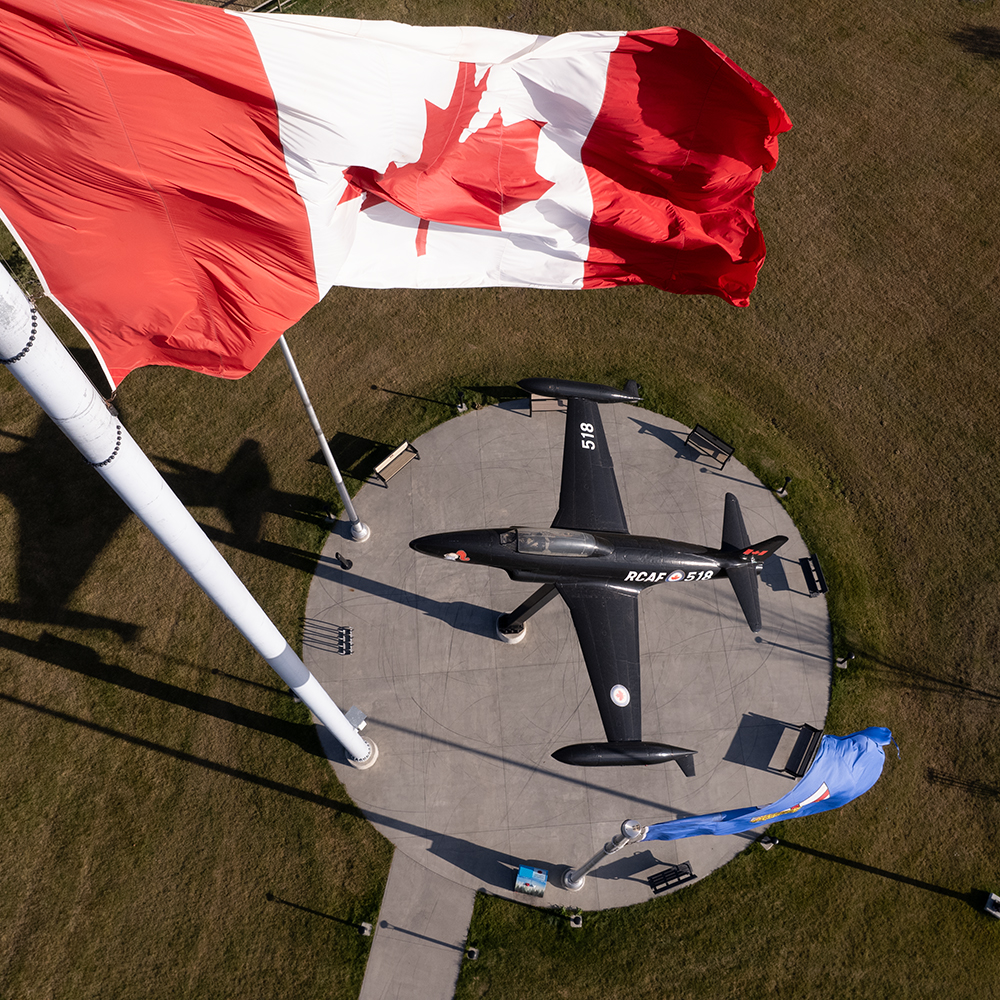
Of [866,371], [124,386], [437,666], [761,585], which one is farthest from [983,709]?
[124,386]

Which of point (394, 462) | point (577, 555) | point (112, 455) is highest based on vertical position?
point (112, 455)

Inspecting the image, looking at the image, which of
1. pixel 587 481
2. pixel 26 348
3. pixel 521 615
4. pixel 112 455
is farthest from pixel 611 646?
pixel 26 348

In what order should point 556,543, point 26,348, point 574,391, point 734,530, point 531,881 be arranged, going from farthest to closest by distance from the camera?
point 574,391 → point 734,530 → point 531,881 → point 556,543 → point 26,348

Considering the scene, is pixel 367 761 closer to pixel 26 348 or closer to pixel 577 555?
pixel 577 555

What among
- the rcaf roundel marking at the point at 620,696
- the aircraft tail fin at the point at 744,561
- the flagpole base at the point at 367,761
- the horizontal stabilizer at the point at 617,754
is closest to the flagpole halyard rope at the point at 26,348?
the horizontal stabilizer at the point at 617,754

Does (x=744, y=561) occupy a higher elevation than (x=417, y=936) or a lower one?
higher

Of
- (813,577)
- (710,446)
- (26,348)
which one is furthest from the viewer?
(710,446)

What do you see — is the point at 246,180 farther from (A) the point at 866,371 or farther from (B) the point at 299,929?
(A) the point at 866,371

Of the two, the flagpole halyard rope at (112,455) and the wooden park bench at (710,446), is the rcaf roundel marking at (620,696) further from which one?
the flagpole halyard rope at (112,455)
